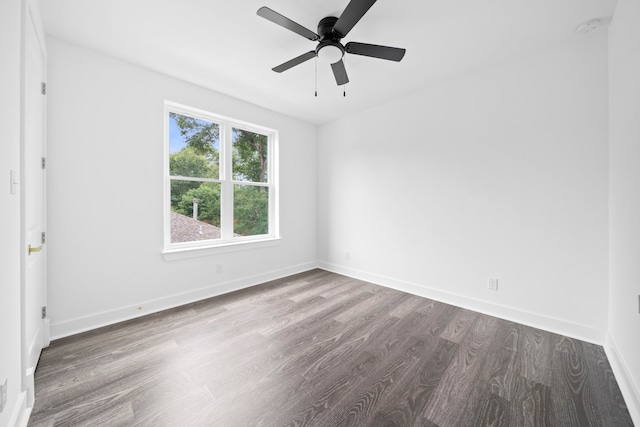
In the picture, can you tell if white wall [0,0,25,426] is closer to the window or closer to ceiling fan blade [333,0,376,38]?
the window

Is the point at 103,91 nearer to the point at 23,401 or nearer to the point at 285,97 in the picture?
the point at 285,97

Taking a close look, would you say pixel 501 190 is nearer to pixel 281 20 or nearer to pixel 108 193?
pixel 281 20

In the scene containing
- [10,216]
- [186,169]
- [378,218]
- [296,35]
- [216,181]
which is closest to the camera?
[10,216]

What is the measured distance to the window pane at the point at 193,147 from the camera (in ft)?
9.74

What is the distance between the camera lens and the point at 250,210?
148 inches

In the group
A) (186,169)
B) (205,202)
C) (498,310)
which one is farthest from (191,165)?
(498,310)

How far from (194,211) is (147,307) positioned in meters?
1.16

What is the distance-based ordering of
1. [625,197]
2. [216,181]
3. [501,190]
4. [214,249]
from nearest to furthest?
[625,197] < [501,190] < [214,249] < [216,181]

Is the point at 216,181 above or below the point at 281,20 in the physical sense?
below

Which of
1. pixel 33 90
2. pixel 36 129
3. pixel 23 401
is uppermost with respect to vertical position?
pixel 33 90

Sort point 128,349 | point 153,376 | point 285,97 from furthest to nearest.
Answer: point 285,97 < point 128,349 < point 153,376

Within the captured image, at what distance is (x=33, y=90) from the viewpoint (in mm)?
1816

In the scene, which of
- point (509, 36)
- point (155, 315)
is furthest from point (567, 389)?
point (155, 315)

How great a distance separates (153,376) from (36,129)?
2020 millimetres
